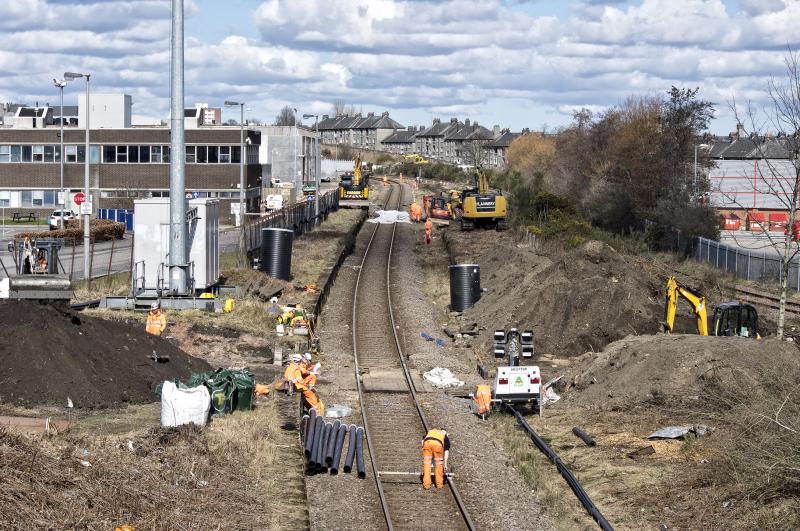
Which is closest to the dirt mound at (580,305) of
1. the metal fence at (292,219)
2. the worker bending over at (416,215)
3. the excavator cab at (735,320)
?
the excavator cab at (735,320)

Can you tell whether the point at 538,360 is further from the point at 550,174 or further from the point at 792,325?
the point at 550,174

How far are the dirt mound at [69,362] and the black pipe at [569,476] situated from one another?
6.90 meters

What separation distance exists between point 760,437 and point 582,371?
345 inches

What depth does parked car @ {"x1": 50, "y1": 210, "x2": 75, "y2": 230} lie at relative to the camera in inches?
2395

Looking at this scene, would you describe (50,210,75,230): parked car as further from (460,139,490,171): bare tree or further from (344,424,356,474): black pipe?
(460,139,490,171): bare tree

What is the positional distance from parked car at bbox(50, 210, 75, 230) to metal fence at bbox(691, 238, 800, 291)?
109 ft

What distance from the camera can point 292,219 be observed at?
53.1 m

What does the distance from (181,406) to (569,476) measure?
6089 mm

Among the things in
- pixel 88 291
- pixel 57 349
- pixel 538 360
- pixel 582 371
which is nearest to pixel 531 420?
pixel 582 371

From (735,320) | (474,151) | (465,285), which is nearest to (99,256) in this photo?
(465,285)

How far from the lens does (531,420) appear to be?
2036 centimetres

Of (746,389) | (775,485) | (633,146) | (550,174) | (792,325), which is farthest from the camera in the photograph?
(550,174)

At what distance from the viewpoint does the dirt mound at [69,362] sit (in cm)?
1805

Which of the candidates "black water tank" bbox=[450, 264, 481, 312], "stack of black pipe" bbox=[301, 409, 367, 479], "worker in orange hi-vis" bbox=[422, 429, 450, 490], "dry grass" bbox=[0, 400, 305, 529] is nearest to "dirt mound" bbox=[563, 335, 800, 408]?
"worker in orange hi-vis" bbox=[422, 429, 450, 490]
